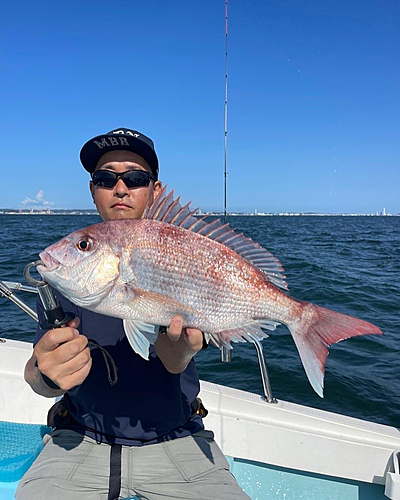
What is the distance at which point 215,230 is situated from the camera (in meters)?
2.24

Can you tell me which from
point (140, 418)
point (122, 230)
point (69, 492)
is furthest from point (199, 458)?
point (122, 230)

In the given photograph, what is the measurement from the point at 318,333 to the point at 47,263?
1526 mm

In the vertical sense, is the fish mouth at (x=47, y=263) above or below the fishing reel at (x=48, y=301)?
above

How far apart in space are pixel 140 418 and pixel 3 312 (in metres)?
8.32

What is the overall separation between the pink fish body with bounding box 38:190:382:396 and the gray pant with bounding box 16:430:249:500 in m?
0.92

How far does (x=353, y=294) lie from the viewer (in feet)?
38.5

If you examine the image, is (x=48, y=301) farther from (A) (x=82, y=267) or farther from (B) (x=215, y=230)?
(B) (x=215, y=230)

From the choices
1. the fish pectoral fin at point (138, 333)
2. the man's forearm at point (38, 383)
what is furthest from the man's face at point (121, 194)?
the man's forearm at point (38, 383)

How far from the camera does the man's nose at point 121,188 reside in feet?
8.99

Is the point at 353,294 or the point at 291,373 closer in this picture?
the point at 291,373

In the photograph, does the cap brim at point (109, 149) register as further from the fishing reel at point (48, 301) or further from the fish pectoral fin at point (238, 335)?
the fish pectoral fin at point (238, 335)

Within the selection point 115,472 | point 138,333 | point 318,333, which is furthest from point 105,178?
point 115,472

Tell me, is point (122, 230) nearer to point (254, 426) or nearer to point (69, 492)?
point (69, 492)

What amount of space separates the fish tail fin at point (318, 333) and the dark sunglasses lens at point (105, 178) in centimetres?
158
